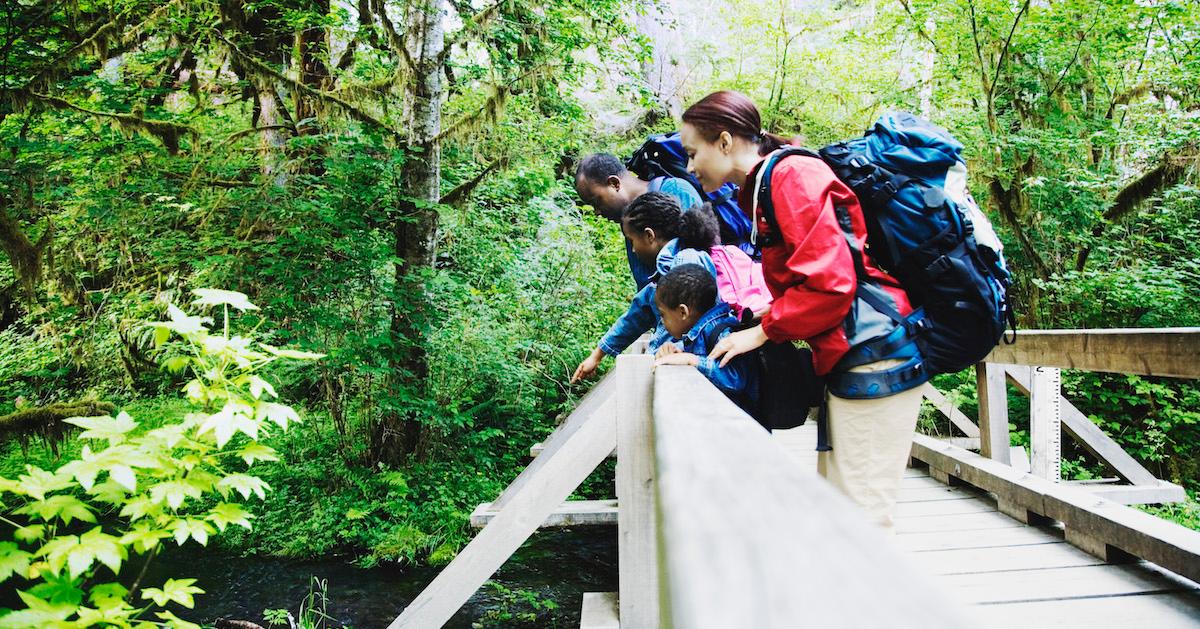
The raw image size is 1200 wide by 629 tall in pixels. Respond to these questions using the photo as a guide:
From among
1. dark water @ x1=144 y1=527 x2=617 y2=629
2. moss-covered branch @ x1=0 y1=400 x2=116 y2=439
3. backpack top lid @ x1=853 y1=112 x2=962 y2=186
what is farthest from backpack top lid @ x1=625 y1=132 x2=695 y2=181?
moss-covered branch @ x1=0 y1=400 x2=116 y2=439

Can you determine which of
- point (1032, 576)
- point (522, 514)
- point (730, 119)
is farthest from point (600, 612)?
Result: point (730, 119)

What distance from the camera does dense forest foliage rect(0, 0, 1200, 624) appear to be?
678 cm

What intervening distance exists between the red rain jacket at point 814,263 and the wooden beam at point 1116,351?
1.27 meters

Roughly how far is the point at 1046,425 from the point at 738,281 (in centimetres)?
223

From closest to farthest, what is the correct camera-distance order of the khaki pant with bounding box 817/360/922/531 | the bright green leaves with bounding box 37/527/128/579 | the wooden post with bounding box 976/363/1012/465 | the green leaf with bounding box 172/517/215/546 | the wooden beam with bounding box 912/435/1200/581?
1. the bright green leaves with bounding box 37/527/128/579
2. the khaki pant with bounding box 817/360/922/531
3. the green leaf with bounding box 172/517/215/546
4. the wooden beam with bounding box 912/435/1200/581
5. the wooden post with bounding box 976/363/1012/465

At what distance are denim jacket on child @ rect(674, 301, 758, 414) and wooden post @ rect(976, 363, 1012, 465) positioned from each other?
7.03 feet

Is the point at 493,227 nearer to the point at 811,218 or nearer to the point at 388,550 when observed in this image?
the point at 388,550

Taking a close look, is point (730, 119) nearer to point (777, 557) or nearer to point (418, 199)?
point (777, 557)

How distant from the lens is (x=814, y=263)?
1.64 m

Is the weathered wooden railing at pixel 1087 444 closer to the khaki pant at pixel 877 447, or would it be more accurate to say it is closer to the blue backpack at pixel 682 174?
the khaki pant at pixel 877 447

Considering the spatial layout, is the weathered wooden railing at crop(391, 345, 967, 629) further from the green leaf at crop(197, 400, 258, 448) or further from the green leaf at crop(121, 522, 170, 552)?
the green leaf at crop(121, 522, 170, 552)

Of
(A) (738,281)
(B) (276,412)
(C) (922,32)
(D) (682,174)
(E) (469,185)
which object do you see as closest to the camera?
(B) (276,412)

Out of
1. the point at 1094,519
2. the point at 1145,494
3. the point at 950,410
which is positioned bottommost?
the point at 1145,494

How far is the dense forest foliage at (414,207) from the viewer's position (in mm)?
6777
